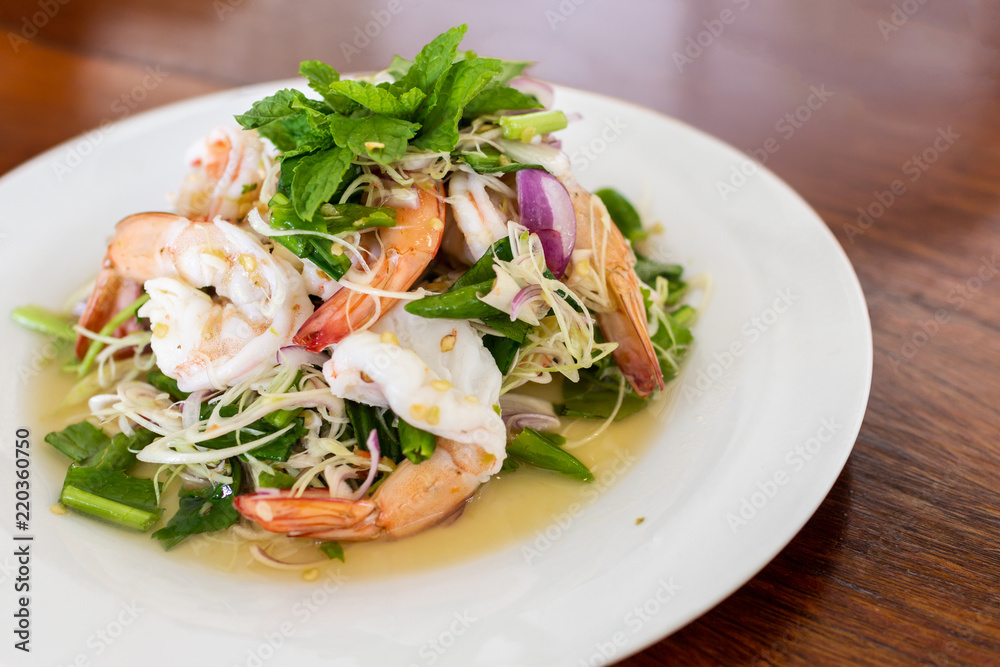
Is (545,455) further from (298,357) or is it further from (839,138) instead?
(839,138)

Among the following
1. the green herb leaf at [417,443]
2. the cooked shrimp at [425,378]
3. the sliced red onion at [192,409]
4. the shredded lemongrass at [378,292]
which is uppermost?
the shredded lemongrass at [378,292]

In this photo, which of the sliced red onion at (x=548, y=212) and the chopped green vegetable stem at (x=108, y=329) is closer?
the sliced red onion at (x=548, y=212)

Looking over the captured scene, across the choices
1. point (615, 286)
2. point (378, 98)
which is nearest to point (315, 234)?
point (378, 98)

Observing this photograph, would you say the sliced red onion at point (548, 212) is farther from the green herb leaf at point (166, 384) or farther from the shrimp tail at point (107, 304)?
the shrimp tail at point (107, 304)

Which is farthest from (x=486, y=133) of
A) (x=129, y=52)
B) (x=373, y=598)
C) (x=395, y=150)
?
(x=129, y=52)

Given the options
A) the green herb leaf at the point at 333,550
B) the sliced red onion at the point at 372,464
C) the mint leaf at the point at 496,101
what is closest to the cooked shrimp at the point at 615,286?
the mint leaf at the point at 496,101

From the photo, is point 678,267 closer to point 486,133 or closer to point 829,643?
point 486,133
